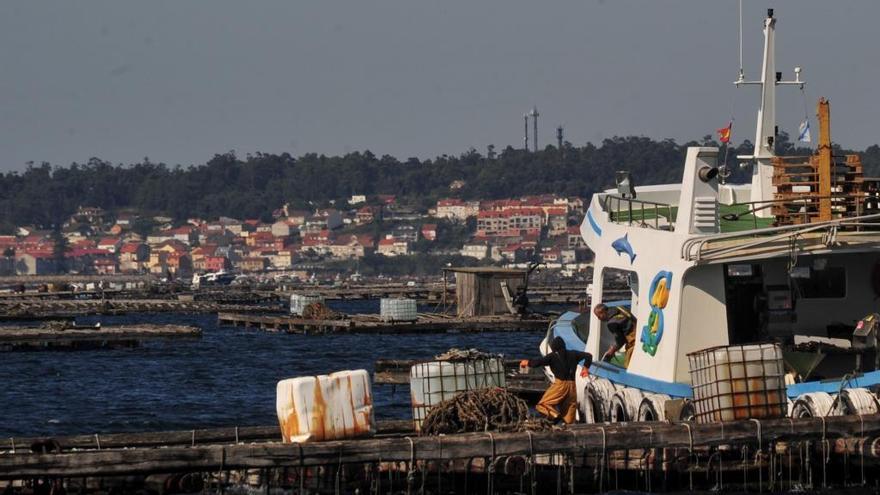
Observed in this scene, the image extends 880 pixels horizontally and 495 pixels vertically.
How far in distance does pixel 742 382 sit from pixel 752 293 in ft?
13.7

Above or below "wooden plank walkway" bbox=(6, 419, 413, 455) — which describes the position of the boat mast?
above

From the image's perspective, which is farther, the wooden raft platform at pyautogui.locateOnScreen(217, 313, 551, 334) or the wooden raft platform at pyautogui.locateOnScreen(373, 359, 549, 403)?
the wooden raft platform at pyautogui.locateOnScreen(217, 313, 551, 334)

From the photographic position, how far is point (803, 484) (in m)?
20.9

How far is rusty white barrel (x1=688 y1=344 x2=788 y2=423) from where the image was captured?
20578 mm

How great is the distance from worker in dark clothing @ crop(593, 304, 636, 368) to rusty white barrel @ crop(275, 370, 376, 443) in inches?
234

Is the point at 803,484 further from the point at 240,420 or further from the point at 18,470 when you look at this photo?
the point at 240,420

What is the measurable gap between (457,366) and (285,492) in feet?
14.6

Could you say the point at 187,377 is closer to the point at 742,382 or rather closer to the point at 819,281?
the point at 819,281

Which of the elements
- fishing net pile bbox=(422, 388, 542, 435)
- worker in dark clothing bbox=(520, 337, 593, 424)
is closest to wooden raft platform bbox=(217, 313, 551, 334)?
worker in dark clothing bbox=(520, 337, 593, 424)

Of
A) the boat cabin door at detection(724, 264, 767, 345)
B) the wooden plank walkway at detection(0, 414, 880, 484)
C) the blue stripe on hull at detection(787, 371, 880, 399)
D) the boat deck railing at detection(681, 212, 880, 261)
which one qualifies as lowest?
the wooden plank walkway at detection(0, 414, 880, 484)

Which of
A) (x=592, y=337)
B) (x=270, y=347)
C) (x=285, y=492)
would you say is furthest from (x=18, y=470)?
(x=270, y=347)

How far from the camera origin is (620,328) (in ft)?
82.6

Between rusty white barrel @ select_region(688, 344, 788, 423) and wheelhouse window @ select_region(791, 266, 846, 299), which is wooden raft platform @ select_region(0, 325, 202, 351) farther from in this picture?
rusty white barrel @ select_region(688, 344, 788, 423)

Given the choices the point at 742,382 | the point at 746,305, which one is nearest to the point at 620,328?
the point at 746,305
